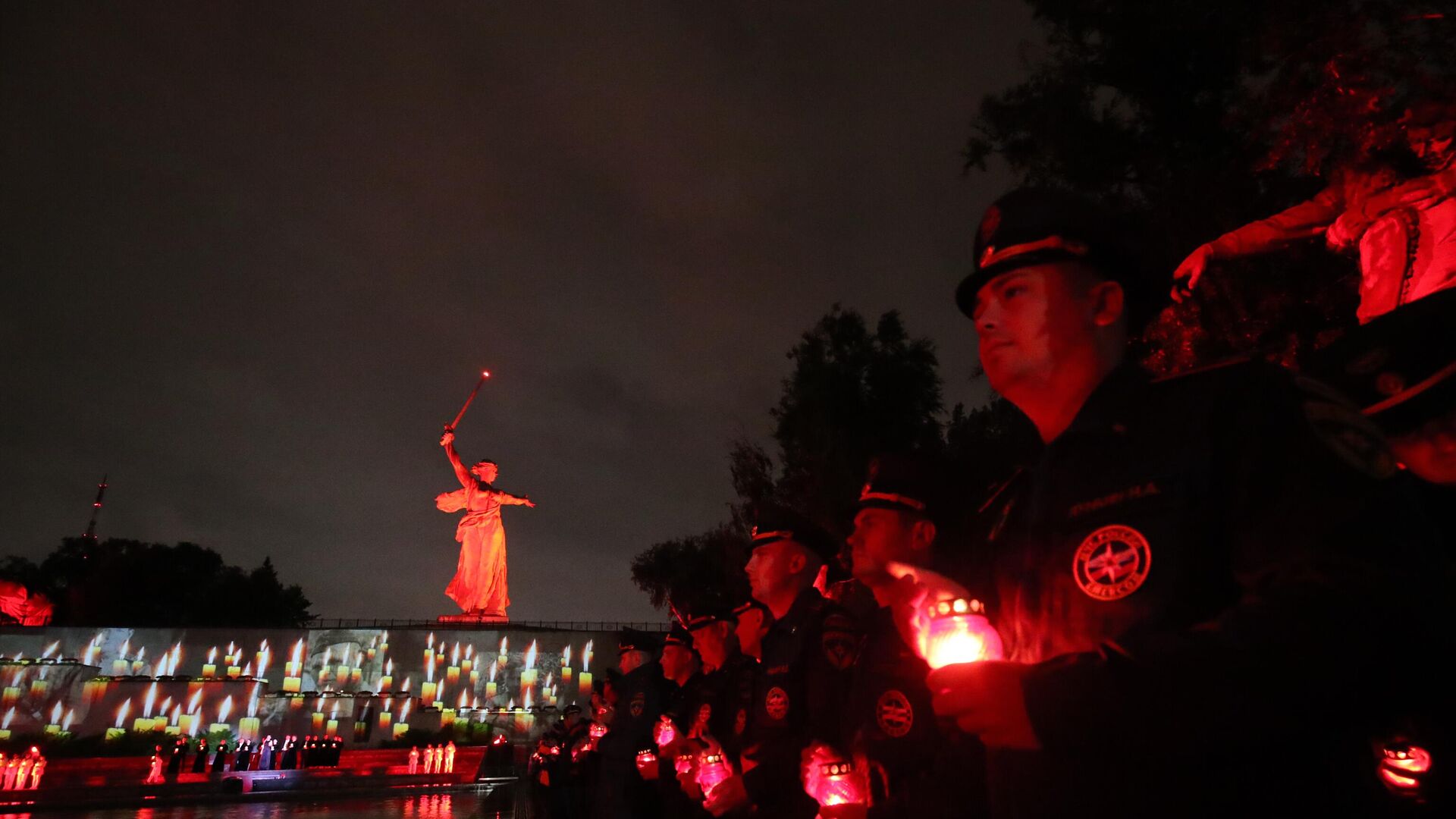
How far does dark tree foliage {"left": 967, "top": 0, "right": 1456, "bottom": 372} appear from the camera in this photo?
20.7 ft

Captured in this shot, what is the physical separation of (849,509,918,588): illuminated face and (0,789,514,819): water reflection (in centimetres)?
920

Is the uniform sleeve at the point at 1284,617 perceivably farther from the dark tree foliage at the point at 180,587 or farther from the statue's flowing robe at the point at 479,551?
the dark tree foliage at the point at 180,587

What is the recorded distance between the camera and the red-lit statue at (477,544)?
1254 inches

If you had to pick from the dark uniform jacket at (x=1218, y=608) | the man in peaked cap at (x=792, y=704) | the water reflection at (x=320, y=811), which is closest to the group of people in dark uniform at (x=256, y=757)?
the water reflection at (x=320, y=811)

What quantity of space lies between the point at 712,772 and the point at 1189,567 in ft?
11.1

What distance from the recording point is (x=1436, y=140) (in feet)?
11.3

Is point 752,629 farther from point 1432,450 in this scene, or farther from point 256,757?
point 256,757

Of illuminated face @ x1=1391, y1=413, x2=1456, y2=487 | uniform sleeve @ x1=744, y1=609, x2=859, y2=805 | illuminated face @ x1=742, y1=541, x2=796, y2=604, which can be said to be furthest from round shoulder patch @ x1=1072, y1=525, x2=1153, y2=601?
illuminated face @ x1=742, y1=541, x2=796, y2=604

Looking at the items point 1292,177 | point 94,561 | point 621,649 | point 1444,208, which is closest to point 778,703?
point 1444,208

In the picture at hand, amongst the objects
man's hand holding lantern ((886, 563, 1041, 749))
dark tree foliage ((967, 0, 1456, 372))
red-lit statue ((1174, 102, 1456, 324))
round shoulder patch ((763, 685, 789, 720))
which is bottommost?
man's hand holding lantern ((886, 563, 1041, 749))

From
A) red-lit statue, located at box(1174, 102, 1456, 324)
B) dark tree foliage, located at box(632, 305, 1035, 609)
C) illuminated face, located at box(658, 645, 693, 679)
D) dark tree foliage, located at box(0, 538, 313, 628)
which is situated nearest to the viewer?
red-lit statue, located at box(1174, 102, 1456, 324)

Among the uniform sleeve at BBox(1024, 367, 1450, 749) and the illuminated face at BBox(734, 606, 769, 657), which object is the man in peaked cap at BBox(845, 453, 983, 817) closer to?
the uniform sleeve at BBox(1024, 367, 1450, 749)

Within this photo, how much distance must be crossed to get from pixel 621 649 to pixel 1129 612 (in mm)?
7701

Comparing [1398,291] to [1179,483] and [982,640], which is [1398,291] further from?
[982,640]
